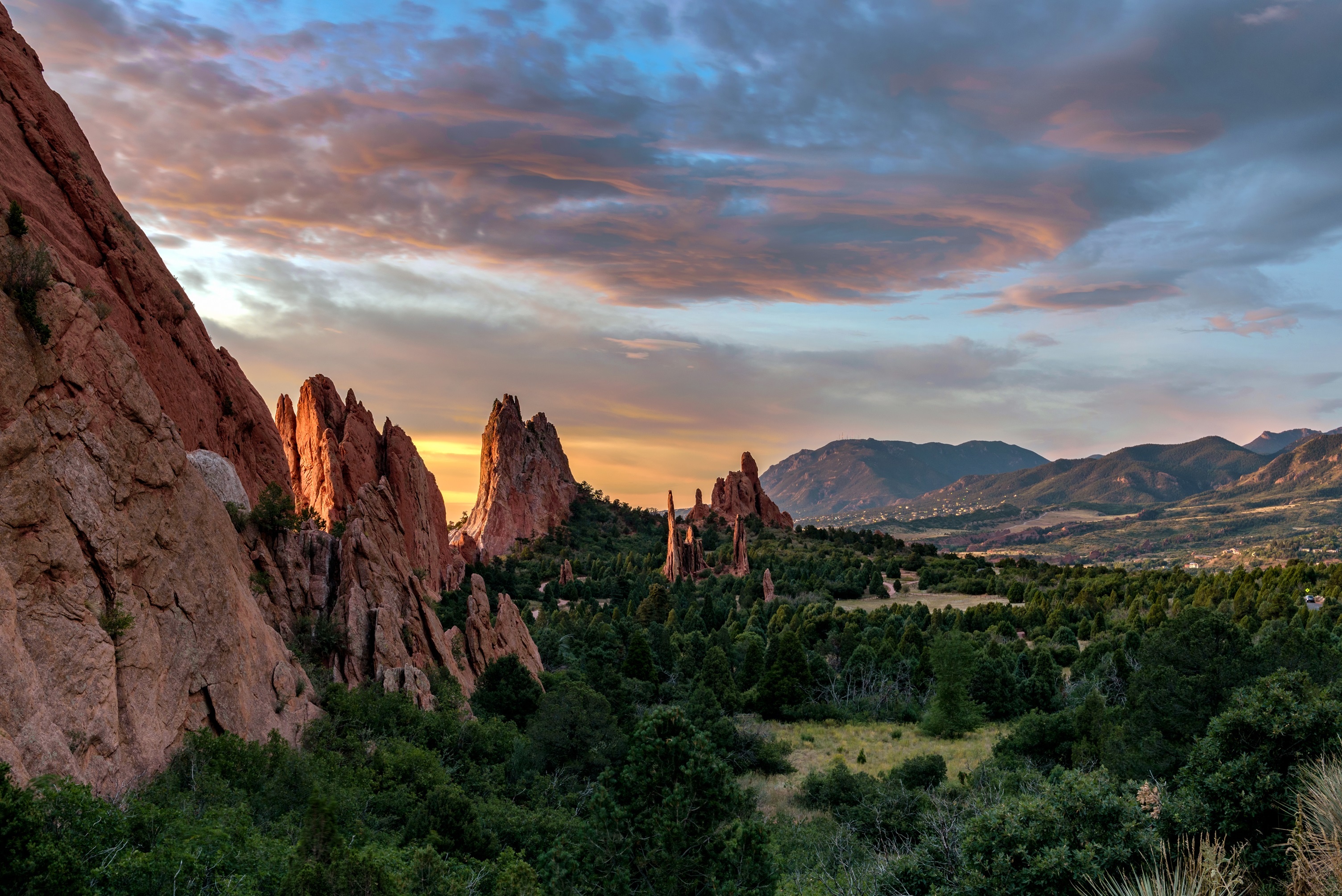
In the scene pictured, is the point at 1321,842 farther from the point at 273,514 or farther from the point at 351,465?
the point at 351,465

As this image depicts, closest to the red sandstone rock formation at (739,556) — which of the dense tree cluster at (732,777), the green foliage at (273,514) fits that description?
the dense tree cluster at (732,777)

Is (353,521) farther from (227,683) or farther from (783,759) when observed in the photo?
(783,759)

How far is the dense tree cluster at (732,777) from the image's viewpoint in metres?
14.3

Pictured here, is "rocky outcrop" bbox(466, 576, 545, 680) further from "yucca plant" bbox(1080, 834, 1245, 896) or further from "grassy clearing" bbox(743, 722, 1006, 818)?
"yucca plant" bbox(1080, 834, 1245, 896)

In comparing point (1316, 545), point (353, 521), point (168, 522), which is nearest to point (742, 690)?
point (353, 521)

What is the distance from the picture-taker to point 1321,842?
1059cm

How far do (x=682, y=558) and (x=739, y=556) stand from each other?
8057 mm

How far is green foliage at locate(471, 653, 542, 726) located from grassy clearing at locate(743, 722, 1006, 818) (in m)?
12.0

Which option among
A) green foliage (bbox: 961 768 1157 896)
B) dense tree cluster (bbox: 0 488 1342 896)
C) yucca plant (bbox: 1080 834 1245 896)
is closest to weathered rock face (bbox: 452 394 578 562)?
dense tree cluster (bbox: 0 488 1342 896)

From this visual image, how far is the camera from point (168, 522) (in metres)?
19.2

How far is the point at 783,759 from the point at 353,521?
25.9 meters

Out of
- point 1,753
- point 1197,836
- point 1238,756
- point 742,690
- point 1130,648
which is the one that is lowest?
point 742,690

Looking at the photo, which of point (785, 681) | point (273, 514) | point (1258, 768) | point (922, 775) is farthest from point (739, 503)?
point (1258, 768)

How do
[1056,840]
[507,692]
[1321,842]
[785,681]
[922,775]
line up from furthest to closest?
[785,681]
[507,692]
[922,775]
[1056,840]
[1321,842]
